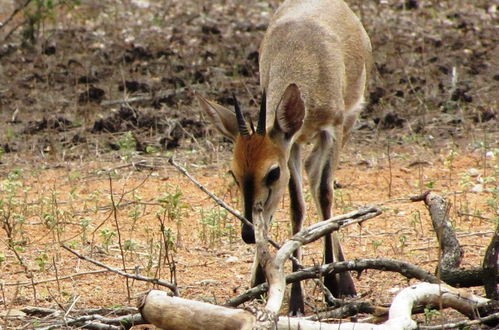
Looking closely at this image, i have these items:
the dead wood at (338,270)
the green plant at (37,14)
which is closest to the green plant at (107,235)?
the dead wood at (338,270)

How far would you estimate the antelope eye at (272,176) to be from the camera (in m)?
6.74

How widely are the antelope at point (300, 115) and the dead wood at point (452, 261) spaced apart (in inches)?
39.6

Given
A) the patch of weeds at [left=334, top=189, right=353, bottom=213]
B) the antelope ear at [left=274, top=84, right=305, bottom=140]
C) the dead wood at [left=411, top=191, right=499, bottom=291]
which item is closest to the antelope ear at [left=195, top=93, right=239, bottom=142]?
the antelope ear at [left=274, top=84, right=305, bottom=140]

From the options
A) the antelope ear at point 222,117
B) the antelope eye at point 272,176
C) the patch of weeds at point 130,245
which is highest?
the antelope ear at point 222,117

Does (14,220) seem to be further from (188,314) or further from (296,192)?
(188,314)

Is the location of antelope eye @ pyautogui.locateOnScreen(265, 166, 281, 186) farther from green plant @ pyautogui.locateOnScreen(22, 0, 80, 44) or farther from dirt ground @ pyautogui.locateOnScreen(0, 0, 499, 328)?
green plant @ pyautogui.locateOnScreen(22, 0, 80, 44)

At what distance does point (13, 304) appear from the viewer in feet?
21.8

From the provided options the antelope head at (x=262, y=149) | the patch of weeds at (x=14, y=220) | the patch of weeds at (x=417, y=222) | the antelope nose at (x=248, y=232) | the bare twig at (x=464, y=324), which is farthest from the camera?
the patch of weeds at (x=417, y=222)

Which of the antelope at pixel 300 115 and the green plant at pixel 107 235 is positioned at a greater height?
the antelope at pixel 300 115

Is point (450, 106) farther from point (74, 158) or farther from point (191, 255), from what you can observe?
point (191, 255)

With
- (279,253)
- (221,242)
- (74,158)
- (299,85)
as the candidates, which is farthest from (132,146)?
(279,253)

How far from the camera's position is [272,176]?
6.80 meters

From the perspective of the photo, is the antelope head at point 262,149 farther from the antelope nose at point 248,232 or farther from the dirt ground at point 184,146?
the dirt ground at point 184,146

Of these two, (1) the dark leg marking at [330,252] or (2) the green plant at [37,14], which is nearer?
(1) the dark leg marking at [330,252]
